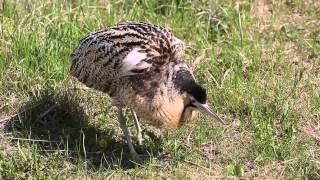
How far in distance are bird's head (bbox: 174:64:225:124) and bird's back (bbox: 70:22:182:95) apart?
16 centimetres

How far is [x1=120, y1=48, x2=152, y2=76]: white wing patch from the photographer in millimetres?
4836

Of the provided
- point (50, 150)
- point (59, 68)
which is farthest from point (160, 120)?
point (59, 68)

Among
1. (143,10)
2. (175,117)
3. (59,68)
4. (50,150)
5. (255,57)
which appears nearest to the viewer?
(175,117)

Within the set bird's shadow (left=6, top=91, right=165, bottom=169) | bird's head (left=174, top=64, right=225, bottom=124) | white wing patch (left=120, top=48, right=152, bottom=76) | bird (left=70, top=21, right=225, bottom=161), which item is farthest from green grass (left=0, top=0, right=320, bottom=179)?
white wing patch (left=120, top=48, right=152, bottom=76)

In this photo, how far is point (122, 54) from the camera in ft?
16.2

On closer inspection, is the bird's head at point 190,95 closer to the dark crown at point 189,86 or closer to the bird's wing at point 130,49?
the dark crown at point 189,86

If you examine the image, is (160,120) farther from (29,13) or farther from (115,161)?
(29,13)

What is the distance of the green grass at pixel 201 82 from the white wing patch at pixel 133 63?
0.63m

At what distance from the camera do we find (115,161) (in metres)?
5.21

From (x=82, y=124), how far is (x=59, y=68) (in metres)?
0.58

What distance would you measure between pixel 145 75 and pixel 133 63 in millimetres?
115

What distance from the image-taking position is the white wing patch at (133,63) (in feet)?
15.9

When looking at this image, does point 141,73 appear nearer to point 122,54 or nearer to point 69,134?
point 122,54

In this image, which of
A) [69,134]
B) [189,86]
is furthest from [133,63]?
[69,134]
